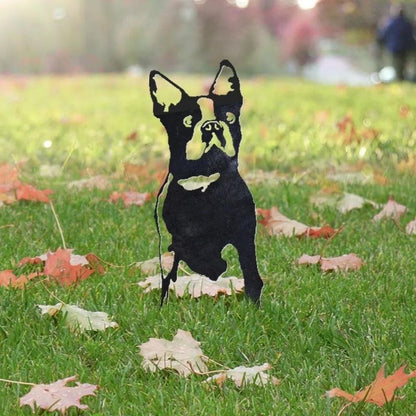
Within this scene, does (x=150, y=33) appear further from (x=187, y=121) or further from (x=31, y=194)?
(x=187, y=121)

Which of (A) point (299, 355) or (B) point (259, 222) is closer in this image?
(A) point (299, 355)

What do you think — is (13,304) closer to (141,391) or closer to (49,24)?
(141,391)

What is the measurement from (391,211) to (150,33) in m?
35.9

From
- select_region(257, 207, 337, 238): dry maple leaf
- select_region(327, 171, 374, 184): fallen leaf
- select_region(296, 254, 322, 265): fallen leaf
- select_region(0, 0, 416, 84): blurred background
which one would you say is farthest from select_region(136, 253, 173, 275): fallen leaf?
select_region(0, 0, 416, 84): blurred background

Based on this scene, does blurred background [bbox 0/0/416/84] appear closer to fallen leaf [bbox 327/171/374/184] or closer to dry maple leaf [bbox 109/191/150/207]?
fallen leaf [bbox 327/171/374/184]

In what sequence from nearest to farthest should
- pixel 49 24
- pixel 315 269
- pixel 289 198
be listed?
pixel 315 269
pixel 289 198
pixel 49 24

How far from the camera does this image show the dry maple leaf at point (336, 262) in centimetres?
323

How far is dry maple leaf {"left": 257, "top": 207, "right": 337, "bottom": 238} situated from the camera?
370 cm

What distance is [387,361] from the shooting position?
2.42 metres

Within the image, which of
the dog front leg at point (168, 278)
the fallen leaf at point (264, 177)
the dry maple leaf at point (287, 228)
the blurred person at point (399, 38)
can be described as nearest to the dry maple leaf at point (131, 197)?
the dry maple leaf at point (287, 228)

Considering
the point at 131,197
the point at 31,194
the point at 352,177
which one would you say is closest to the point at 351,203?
the point at 352,177

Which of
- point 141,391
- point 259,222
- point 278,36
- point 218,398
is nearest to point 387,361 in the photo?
point 218,398

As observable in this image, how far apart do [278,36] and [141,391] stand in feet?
174

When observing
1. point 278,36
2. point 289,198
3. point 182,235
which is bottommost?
point 278,36
